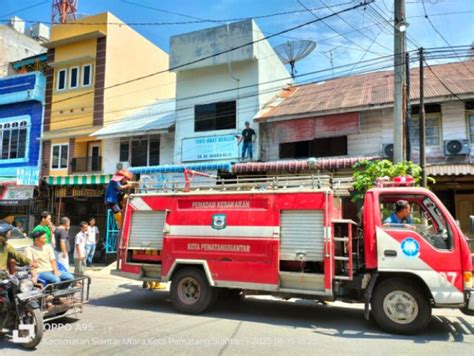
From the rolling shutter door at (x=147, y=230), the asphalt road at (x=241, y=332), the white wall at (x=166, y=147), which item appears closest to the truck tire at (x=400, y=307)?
the asphalt road at (x=241, y=332)

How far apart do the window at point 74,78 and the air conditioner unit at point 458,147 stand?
57.8 ft

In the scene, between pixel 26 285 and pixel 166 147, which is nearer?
pixel 26 285

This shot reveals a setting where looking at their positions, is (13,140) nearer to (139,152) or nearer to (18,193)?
(18,193)

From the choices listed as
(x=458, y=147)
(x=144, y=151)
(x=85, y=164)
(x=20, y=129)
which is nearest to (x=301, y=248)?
(x=458, y=147)

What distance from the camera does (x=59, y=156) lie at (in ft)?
71.9

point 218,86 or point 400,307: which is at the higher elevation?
point 218,86

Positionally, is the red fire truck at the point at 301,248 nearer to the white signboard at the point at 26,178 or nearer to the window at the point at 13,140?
the white signboard at the point at 26,178

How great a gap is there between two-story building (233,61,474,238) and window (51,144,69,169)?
10.4m

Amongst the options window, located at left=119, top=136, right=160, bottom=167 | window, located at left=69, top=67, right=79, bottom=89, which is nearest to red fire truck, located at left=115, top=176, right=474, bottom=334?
window, located at left=119, top=136, right=160, bottom=167

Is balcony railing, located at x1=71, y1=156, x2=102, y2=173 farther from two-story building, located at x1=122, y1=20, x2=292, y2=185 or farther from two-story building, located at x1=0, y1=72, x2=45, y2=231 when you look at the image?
two-story building, located at x1=122, y1=20, x2=292, y2=185

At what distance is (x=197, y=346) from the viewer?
5.84 metres

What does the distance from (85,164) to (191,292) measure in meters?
14.9

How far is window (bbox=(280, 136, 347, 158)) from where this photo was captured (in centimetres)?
1591

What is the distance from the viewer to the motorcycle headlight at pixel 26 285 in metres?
6.01
